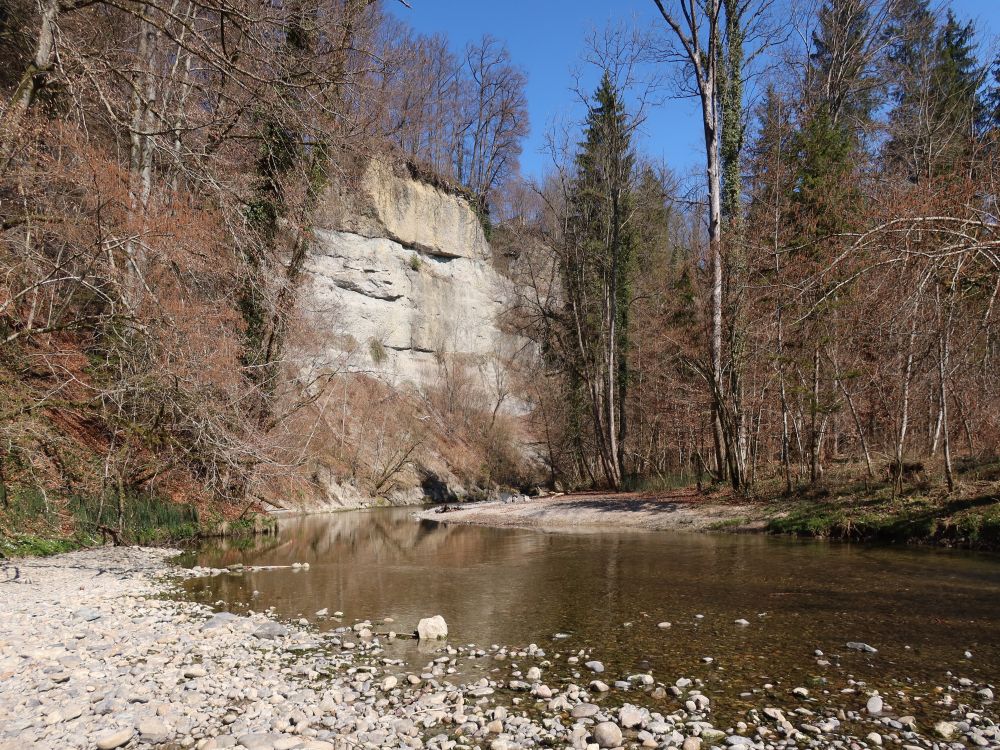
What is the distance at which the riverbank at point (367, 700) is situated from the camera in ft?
12.6

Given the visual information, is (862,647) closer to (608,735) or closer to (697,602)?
(697,602)

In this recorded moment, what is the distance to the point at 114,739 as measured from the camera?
3.74 m

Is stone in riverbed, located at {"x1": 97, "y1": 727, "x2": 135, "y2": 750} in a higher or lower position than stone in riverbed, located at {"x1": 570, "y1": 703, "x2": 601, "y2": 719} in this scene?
higher

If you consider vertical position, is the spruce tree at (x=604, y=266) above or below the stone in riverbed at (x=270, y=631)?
above

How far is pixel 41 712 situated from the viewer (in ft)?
13.3

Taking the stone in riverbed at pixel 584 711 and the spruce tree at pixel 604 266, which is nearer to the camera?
the stone in riverbed at pixel 584 711

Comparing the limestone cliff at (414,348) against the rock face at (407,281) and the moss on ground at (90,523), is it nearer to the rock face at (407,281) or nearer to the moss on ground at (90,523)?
the rock face at (407,281)

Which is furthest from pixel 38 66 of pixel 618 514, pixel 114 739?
pixel 618 514

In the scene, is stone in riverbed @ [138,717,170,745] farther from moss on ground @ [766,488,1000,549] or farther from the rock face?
the rock face

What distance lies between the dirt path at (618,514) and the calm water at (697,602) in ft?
5.81

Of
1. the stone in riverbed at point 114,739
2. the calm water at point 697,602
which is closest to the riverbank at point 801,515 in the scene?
the calm water at point 697,602

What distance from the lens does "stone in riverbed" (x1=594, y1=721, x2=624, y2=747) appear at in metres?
3.81

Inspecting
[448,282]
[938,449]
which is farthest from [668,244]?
[938,449]

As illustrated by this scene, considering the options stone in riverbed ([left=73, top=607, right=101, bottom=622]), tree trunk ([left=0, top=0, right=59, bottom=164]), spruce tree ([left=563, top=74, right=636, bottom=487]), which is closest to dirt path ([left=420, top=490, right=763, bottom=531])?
spruce tree ([left=563, top=74, right=636, bottom=487])
